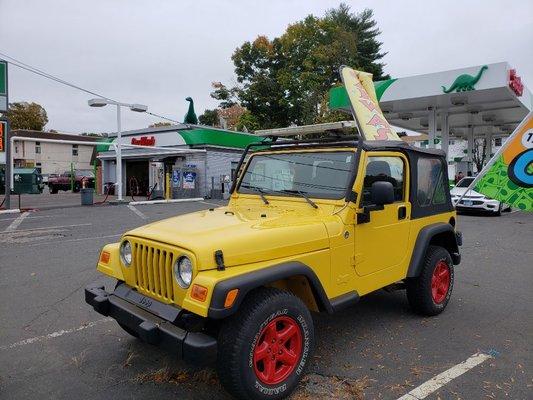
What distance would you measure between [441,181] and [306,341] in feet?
9.57

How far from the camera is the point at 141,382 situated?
3.27m

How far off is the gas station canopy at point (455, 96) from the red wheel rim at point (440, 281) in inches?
446

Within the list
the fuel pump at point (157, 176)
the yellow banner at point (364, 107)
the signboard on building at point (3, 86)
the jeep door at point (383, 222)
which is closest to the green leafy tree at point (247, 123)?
the fuel pump at point (157, 176)

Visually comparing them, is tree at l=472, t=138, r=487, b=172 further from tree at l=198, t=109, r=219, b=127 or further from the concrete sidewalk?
the concrete sidewalk

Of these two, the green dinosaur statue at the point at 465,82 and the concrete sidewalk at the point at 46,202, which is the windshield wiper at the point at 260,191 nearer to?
the green dinosaur statue at the point at 465,82

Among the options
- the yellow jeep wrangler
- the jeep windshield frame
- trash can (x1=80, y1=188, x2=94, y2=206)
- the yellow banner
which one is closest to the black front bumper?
the yellow jeep wrangler

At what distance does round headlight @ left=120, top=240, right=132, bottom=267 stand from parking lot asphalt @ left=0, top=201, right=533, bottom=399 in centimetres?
91

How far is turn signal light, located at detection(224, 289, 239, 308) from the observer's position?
2.60m

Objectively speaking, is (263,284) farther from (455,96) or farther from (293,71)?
(293,71)

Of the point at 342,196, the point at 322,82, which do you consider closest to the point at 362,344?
the point at 342,196

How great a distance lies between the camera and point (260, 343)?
114 inches

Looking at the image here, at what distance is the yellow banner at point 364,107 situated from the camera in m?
7.30

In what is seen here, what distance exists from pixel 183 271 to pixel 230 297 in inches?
16.8

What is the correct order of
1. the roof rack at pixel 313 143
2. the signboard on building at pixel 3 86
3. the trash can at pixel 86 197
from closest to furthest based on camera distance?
the roof rack at pixel 313 143 → the signboard on building at pixel 3 86 → the trash can at pixel 86 197
